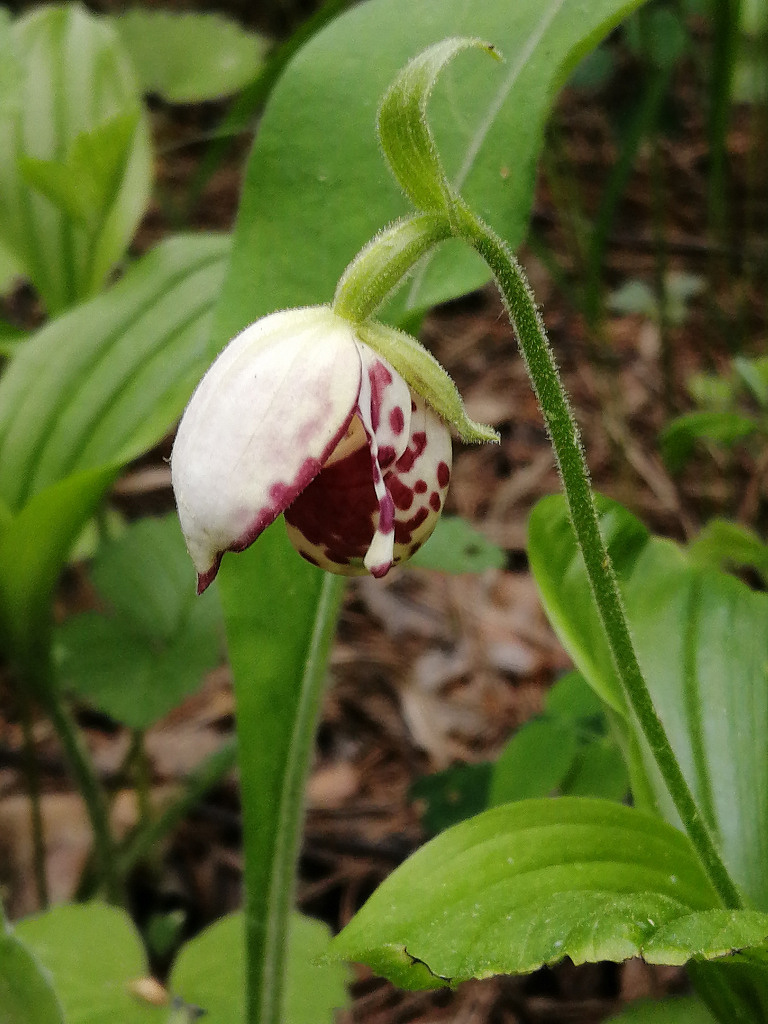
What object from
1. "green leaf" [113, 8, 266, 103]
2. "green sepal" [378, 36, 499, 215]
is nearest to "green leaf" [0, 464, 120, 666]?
"green sepal" [378, 36, 499, 215]

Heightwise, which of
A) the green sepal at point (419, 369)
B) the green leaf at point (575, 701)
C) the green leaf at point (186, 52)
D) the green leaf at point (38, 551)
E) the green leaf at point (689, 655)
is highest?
the green sepal at point (419, 369)

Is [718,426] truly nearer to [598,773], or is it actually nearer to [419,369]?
[598,773]

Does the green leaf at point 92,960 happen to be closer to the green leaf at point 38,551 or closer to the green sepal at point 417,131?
the green leaf at point 38,551

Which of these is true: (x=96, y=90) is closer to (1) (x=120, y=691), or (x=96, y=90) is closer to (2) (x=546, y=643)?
(1) (x=120, y=691)

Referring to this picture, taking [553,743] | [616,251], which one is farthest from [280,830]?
[616,251]

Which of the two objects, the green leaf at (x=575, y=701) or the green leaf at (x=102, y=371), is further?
the green leaf at (x=102, y=371)

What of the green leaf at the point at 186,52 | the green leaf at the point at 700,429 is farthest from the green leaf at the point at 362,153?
the green leaf at the point at 186,52

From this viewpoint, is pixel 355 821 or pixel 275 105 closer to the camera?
pixel 275 105
